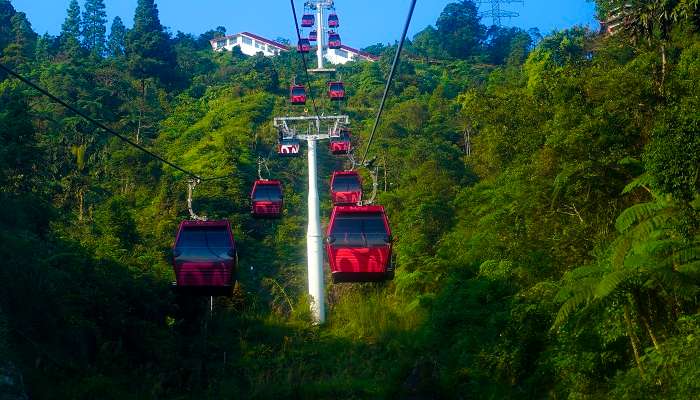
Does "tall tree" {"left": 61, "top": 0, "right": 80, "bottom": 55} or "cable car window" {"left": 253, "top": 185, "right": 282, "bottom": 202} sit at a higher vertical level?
"tall tree" {"left": 61, "top": 0, "right": 80, "bottom": 55}

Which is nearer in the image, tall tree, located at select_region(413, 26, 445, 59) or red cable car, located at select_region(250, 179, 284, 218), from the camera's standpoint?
red cable car, located at select_region(250, 179, 284, 218)

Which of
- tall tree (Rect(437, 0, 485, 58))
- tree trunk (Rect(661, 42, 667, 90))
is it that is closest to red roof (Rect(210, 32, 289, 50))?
tall tree (Rect(437, 0, 485, 58))

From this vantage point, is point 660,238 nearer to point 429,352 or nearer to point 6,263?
point 429,352

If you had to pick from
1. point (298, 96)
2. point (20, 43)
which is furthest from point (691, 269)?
point (20, 43)

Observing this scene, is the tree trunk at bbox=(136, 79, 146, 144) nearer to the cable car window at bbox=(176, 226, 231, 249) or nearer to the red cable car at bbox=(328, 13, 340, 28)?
the red cable car at bbox=(328, 13, 340, 28)

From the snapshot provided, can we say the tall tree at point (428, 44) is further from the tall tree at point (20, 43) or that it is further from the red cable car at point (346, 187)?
the red cable car at point (346, 187)

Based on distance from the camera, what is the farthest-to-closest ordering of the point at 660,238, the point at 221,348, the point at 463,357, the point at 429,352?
the point at 221,348 < the point at 429,352 < the point at 463,357 < the point at 660,238

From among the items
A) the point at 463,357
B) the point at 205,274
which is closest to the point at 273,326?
the point at 463,357
